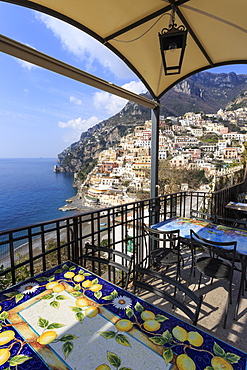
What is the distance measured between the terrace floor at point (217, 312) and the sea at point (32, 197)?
3212 centimetres

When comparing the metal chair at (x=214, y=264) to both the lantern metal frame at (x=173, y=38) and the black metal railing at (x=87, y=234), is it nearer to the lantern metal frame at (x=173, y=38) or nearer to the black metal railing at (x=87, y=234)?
the black metal railing at (x=87, y=234)

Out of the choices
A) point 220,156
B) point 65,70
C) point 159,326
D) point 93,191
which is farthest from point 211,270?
point 93,191

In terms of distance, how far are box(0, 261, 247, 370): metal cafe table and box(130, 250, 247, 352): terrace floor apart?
1296mm

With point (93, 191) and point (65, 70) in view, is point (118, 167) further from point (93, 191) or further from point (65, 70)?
point (65, 70)

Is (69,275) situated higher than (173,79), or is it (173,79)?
(173,79)

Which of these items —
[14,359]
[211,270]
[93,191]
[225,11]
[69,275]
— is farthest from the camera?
[93,191]

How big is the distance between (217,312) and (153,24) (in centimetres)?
307

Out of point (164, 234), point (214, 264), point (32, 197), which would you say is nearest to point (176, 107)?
point (32, 197)

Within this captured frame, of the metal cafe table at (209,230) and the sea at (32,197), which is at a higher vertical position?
the metal cafe table at (209,230)

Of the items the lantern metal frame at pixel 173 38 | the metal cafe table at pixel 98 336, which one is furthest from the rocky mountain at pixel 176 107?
the metal cafe table at pixel 98 336

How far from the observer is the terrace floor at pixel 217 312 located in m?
1.73

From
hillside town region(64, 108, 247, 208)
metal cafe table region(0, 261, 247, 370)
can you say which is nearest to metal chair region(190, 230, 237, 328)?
metal cafe table region(0, 261, 247, 370)

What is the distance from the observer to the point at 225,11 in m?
1.81

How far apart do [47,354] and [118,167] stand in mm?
37646
